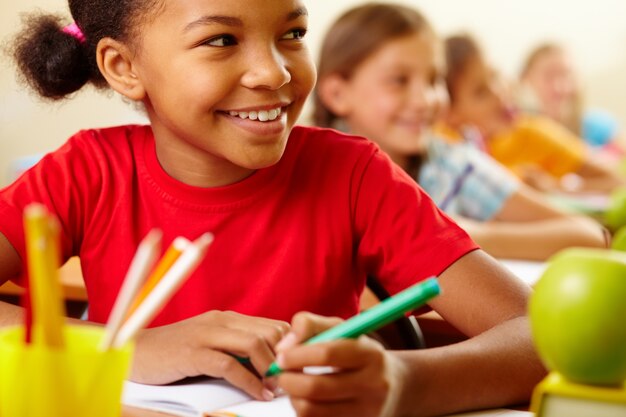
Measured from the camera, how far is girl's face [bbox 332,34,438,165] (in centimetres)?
238

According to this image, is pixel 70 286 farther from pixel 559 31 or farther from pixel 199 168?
pixel 559 31

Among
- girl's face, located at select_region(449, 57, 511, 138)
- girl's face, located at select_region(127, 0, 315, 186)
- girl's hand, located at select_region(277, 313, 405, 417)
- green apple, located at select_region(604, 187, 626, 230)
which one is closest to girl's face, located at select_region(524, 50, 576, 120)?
girl's face, located at select_region(449, 57, 511, 138)

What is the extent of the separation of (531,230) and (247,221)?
1193mm

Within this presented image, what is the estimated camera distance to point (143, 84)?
1.24 metres

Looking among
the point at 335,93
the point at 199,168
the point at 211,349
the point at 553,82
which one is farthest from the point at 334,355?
the point at 553,82

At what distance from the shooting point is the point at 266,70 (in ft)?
3.63

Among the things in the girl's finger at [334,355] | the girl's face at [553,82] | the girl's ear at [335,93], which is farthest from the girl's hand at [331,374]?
the girl's face at [553,82]

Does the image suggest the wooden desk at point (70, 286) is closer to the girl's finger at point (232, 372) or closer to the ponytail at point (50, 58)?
the ponytail at point (50, 58)

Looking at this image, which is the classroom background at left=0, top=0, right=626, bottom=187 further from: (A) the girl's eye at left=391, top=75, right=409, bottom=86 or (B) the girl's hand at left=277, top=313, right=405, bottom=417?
(B) the girl's hand at left=277, top=313, right=405, bottom=417

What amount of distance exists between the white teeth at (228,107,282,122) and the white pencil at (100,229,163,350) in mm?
510

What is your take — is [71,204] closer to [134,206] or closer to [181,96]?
[134,206]

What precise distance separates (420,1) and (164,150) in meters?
4.60

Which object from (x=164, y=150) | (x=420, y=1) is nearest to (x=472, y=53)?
(x=420, y=1)

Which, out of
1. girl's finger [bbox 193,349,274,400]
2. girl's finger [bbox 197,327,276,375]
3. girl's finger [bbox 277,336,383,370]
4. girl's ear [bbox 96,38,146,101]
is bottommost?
girl's finger [bbox 193,349,274,400]
